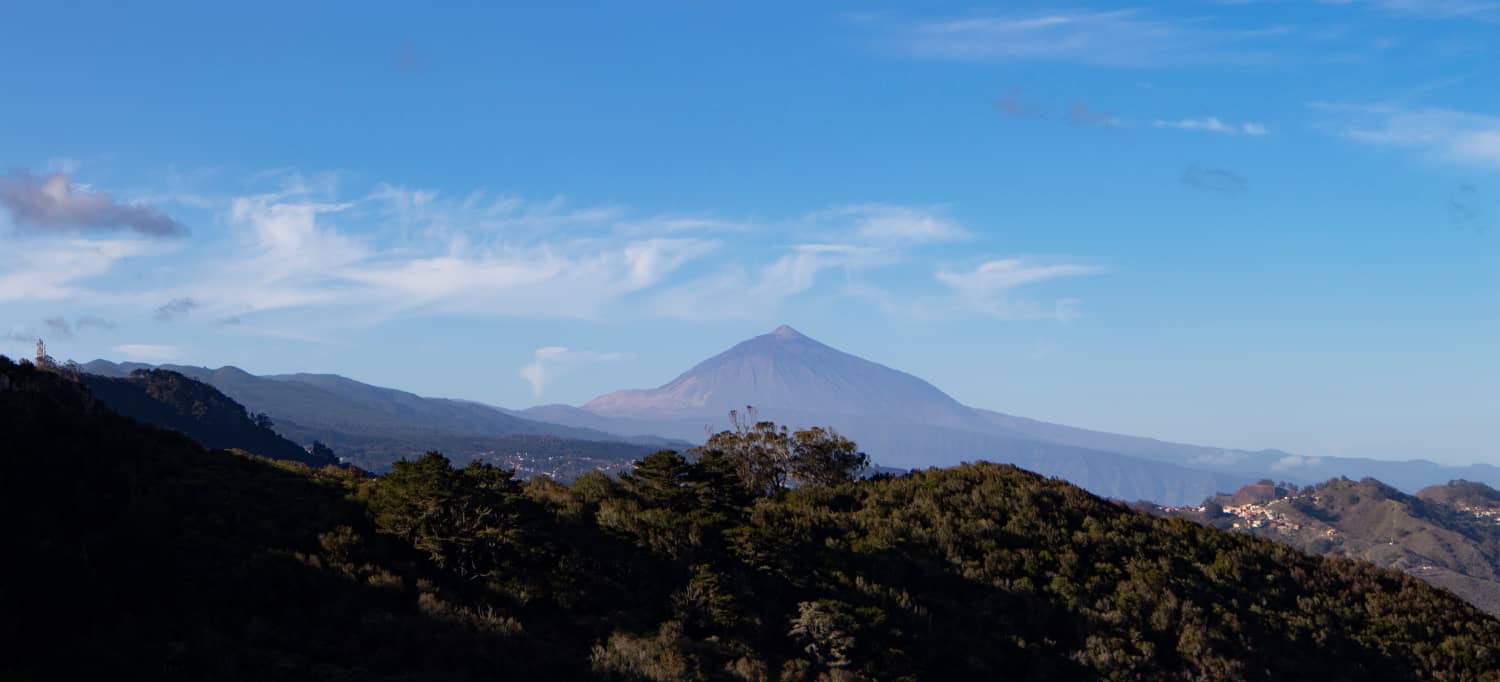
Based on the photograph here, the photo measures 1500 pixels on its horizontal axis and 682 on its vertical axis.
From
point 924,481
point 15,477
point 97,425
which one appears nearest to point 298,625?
point 15,477

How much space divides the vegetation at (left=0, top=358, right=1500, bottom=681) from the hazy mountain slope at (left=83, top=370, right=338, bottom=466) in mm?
107555

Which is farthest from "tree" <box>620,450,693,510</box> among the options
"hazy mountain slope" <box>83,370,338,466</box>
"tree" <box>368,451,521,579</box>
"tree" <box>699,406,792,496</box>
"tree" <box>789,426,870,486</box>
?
"hazy mountain slope" <box>83,370,338,466</box>

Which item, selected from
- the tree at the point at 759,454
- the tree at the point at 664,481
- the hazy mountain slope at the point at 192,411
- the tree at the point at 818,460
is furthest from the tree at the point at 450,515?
the hazy mountain slope at the point at 192,411

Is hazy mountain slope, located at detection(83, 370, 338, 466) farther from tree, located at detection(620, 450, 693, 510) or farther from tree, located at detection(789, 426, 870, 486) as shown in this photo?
tree, located at detection(620, 450, 693, 510)

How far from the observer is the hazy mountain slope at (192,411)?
127 meters

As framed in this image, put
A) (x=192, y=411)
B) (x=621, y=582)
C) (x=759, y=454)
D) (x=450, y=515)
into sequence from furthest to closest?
1. (x=192, y=411)
2. (x=759, y=454)
3. (x=450, y=515)
4. (x=621, y=582)

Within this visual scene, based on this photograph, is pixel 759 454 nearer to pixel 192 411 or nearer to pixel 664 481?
pixel 664 481

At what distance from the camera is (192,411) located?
5364 inches

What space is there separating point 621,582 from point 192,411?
138827mm

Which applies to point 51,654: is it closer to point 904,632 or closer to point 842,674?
point 842,674

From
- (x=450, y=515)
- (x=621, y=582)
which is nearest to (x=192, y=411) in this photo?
(x=450, y=515)

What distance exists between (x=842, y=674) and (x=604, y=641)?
439 cm

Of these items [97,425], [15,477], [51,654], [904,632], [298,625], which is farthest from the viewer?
[97,425]

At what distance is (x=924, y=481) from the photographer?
101 feet
